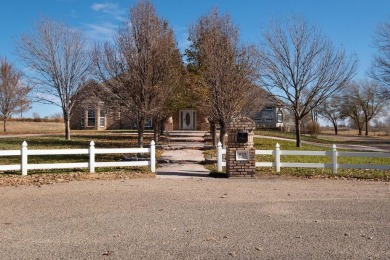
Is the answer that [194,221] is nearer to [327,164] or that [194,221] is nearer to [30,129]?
Answer: [327,164]

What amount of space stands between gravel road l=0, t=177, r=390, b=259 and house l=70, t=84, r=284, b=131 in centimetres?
859

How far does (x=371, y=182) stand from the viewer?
10961 mm

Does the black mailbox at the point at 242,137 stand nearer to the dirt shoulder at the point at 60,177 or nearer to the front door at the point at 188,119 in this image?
the dirt shoulder at the point at 60,177

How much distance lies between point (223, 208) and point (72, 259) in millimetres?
3448

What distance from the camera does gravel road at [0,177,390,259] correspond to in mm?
4770

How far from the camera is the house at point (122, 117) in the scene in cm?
1814

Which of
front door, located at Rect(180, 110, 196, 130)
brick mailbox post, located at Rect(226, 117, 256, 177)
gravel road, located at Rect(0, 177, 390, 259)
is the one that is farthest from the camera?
front door, located at Rect(180, 110, 196, 130)

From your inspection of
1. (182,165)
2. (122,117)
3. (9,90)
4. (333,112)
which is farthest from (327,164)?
(333,112)

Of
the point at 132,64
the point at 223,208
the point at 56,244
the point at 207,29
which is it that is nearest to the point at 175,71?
the point at 132,64

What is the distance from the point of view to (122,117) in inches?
701

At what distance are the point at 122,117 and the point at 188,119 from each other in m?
16.7

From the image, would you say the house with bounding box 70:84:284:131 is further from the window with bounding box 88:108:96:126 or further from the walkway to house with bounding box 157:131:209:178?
the walkway to house with bounding box 157:131:209:178

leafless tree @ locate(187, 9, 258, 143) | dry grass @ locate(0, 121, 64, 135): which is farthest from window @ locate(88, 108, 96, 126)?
leafless tree @ locate(187, 9, 258, 143)

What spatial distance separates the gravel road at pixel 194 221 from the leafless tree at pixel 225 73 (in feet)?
26.7
